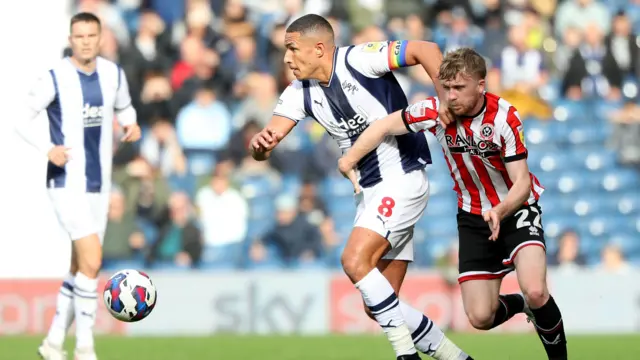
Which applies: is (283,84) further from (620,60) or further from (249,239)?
(620,60)

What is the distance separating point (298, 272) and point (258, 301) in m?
0.62

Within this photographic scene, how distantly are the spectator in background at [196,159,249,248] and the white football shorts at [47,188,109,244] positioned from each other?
5.70 m

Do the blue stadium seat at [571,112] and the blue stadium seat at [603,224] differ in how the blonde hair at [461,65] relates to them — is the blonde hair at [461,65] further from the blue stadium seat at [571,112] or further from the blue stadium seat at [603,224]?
the blue stadium seat at [571,112]

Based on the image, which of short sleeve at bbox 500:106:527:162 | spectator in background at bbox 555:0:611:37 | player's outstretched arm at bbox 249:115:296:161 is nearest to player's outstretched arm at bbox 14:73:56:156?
player's outstretched arm at bbox 249:115:296:161

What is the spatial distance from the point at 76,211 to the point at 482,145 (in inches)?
136

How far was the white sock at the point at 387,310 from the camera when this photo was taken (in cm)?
676

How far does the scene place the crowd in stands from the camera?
573 inches

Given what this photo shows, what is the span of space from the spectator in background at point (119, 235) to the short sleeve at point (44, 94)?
18.3ft

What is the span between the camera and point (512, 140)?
6.74m

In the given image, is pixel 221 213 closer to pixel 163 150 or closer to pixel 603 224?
pixel 163 150

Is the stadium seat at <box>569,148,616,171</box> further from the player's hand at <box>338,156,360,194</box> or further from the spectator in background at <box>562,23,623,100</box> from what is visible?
the player's hand at <box>338,156,360,194</box>

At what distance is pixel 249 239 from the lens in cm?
1467

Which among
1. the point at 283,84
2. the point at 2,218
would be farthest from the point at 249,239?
the point at 2,218

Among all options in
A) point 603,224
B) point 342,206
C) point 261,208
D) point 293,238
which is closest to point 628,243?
point 603,224
